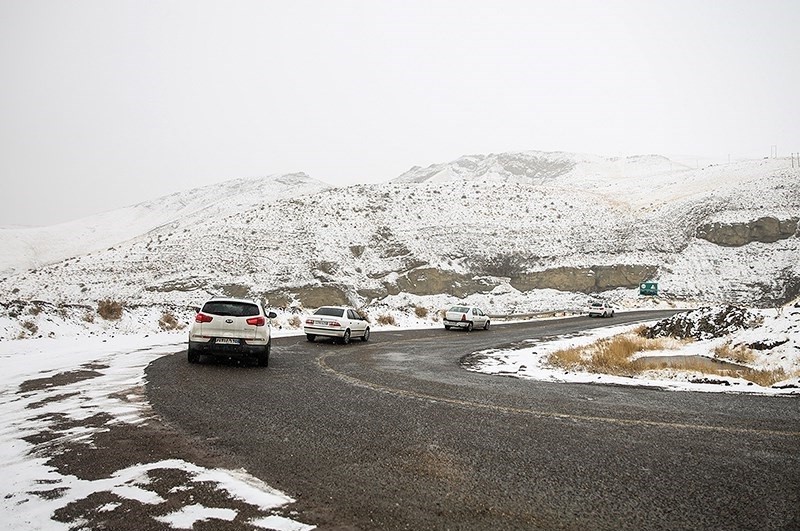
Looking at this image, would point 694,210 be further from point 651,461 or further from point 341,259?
point 651,461

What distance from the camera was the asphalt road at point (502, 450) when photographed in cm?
395

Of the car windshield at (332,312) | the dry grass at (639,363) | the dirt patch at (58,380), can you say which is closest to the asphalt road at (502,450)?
the dirt patch at (58,380)

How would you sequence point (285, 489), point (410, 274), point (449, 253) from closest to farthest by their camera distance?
point (285, 489) < point (410, 274) < point (449, 253)

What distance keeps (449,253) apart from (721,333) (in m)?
43.8

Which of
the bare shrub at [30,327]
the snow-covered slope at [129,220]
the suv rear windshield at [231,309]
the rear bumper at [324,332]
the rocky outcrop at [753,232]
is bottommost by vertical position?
the rear bumper at [324,332]

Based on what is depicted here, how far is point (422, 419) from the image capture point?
7184mm

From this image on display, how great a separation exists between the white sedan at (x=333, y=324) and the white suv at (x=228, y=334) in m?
7.96

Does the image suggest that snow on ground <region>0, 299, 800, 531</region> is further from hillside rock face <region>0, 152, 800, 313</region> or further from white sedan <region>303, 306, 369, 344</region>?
hillside rock face <region>0, 152, 800, 313</region>

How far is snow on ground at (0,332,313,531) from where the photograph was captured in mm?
3866

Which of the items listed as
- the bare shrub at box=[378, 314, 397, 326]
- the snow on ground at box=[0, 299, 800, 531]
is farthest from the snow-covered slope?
the snow on ground at box=[0, 299, 800, 531]

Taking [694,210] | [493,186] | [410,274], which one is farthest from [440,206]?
[694,210]

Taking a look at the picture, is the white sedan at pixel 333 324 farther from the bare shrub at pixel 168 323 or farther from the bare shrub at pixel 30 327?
the bare shrub at pixel 30 327

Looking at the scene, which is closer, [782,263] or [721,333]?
[721,333]

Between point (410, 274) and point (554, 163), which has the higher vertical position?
point (554, 163)
